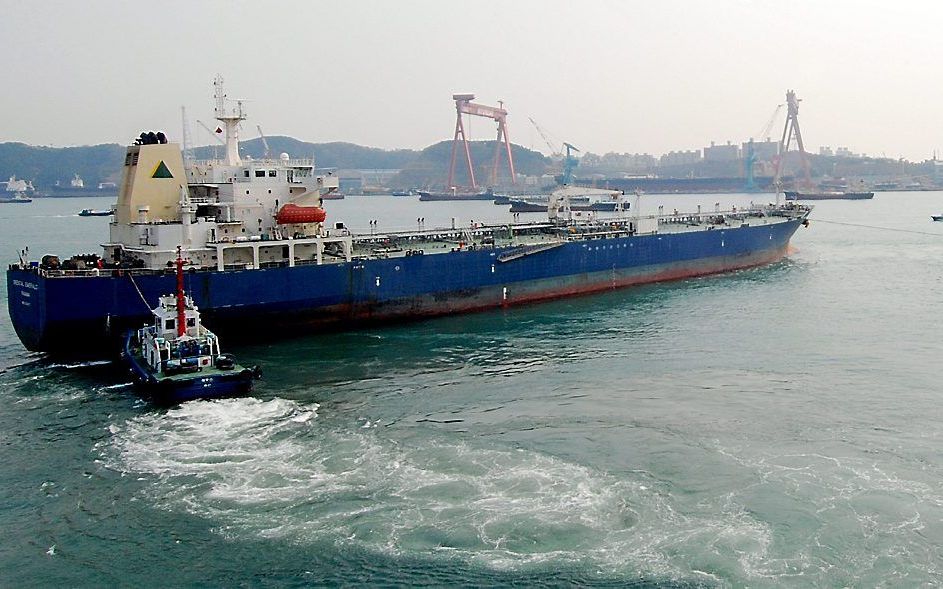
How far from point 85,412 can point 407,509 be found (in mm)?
11237

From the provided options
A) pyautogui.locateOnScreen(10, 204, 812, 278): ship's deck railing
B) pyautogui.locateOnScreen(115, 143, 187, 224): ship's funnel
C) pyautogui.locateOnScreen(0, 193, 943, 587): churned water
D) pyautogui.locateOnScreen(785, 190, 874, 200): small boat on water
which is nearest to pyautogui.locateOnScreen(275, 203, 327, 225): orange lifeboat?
pyautogui.locateOnScreen(10, 204, 812, 278): ship's deck railing

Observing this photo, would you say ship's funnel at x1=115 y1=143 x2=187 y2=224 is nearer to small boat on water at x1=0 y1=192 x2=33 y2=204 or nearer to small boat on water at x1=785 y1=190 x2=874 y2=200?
small boat on water at x1=785 y1=190 x2=874 y2=200

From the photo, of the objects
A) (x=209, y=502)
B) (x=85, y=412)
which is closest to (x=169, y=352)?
(x=85, y=412)

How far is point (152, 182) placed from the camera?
30.2m

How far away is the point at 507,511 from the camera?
576 inches

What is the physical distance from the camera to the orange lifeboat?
3109 centimetres

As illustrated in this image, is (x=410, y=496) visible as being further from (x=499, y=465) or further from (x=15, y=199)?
(x=15, y=199)

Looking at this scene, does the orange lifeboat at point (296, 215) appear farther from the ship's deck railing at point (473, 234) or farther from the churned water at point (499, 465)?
the churned water at point (499, 465)

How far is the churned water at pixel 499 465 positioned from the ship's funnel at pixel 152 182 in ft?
21.6

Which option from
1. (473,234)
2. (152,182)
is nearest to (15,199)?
(473,234)

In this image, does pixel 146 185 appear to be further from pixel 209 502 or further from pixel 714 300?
pixel 714 300

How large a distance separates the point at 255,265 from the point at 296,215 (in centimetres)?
280

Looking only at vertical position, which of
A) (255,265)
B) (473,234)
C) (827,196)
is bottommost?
(255,265)

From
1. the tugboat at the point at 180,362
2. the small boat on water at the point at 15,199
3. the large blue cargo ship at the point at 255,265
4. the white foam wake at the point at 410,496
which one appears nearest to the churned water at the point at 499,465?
the white foam wake at the point at 410,496
